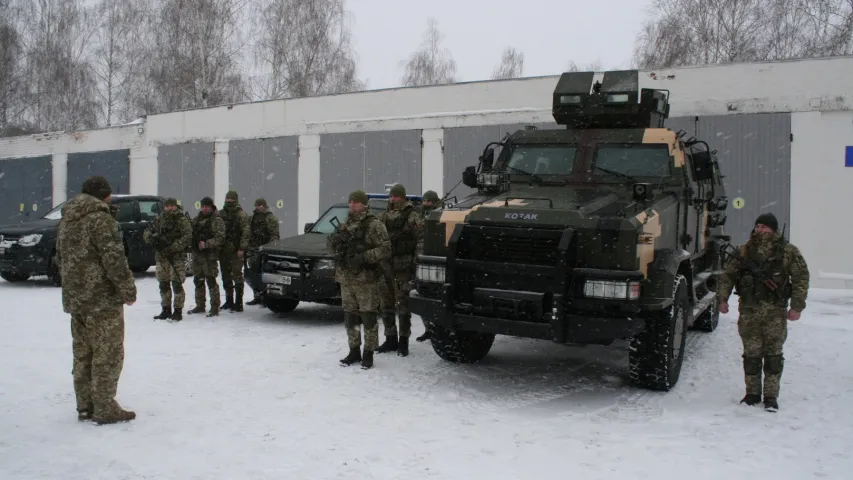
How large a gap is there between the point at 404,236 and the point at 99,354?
11.6ft

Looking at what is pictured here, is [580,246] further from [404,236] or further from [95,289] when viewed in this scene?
[95,289]

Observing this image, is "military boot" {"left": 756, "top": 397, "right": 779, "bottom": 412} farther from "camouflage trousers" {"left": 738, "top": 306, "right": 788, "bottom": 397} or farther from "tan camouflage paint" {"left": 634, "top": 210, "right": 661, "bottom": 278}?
"tan camouflage paint" {"left": 634, "top": 210, "right": 661, "bottom": 278}

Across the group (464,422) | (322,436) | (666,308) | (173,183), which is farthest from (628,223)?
(173,183)

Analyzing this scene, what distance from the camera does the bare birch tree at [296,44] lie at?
32.9m

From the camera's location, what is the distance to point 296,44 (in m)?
33.2

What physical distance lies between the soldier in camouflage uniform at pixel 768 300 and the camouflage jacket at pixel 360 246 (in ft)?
10.3

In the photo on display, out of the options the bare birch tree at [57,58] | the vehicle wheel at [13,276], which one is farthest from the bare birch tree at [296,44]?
the vehicle wheel at [13,276]

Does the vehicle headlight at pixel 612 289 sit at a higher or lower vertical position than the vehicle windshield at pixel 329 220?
lower

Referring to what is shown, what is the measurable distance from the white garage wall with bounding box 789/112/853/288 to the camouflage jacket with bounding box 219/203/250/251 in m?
9.20

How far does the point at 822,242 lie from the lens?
42.2 feet

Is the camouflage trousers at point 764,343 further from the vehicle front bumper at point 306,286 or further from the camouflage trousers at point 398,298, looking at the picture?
the vehicle front bumper at point 306,286

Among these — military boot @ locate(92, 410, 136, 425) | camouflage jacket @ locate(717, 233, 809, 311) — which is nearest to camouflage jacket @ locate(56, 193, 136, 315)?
military boot @ locate(92, 410, 136, 425)

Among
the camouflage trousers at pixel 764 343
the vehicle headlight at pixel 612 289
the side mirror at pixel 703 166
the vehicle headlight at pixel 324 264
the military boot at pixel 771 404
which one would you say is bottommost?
the military boot at pixel 771 404

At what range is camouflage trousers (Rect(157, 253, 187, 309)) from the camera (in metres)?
9.62
